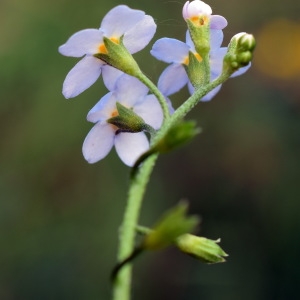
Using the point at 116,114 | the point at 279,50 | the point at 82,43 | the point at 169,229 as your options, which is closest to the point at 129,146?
the point at 116,114

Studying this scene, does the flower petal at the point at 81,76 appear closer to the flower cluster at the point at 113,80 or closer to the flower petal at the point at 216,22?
the flower cluster at the point at 113,80

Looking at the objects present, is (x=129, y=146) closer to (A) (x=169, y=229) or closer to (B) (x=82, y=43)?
(B) (x=82, y=43)

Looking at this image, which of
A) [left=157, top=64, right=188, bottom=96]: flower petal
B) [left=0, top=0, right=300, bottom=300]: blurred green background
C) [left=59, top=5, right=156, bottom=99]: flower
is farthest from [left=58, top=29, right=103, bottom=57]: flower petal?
[left=0, top=0, right=300, bottom=300]: blurred green background

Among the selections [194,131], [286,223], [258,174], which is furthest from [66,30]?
[194,131]

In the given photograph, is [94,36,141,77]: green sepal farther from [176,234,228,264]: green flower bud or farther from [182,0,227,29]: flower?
[176,234,228,264]: green flower bud

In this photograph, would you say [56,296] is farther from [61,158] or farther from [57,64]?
[57,64]

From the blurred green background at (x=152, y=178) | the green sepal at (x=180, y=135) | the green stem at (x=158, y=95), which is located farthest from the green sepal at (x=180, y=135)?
the blurred green background at (x=152, y=178)
